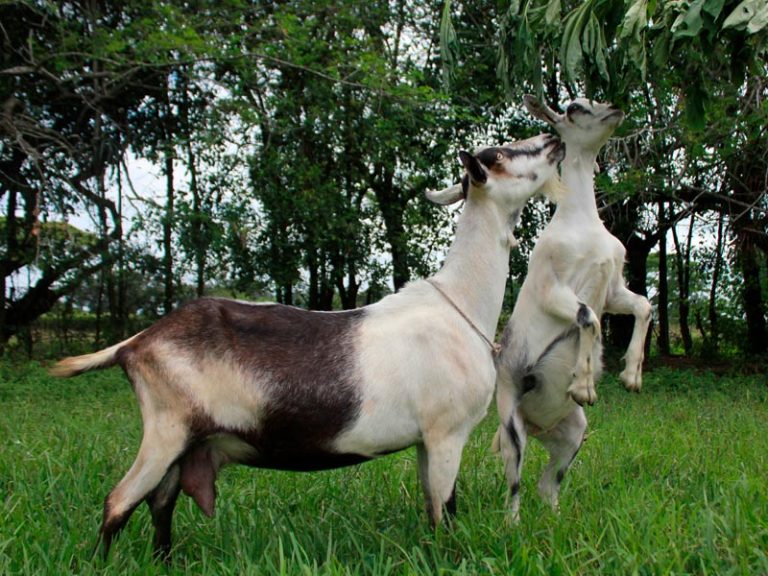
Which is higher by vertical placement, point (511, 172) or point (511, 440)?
point (511, 172)

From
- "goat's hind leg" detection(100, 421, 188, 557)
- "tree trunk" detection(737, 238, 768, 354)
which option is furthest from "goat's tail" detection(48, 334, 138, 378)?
"tree trunk" detection(737, 238, 768, 354)

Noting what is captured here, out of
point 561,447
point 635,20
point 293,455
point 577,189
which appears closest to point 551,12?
point 635,20

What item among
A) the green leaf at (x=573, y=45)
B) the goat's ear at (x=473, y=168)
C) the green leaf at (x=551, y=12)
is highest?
the green leaf at (x=551, y=12)

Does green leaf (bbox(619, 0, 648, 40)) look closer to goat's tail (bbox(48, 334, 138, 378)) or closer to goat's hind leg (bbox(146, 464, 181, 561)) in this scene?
goat's tail (bbox(48, 334, 138, 378))

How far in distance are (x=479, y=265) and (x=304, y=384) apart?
0.99 m

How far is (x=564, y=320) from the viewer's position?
392 cm

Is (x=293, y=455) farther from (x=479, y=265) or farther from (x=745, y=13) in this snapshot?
(x=745, y=13)

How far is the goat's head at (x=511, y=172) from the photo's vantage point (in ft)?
11.7

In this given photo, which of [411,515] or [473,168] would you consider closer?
[473,168]

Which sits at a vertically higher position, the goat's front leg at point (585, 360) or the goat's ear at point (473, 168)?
the goat's ear at point (473, 168)

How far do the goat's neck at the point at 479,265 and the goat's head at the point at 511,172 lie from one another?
0.21ft

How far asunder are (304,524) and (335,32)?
970 centimetres

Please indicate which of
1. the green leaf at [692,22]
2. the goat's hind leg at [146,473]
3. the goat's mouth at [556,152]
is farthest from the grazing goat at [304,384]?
the green leaf at [692,22]

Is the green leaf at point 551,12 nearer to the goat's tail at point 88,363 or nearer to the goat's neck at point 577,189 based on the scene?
the goat's neck at point 577,189
